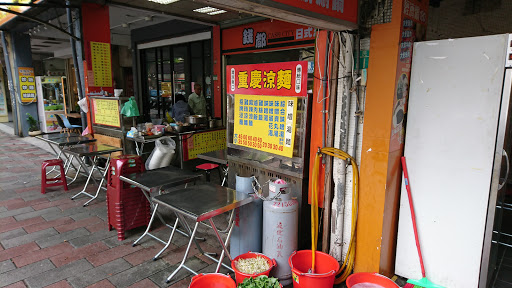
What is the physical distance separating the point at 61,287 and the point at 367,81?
3.54m

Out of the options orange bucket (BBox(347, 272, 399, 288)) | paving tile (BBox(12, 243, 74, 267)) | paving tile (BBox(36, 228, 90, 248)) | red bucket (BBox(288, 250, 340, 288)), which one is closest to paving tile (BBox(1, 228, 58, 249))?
paving tile (BBox(36, 228, 90, 248))

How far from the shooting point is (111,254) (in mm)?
3701

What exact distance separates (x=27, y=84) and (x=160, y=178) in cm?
1113

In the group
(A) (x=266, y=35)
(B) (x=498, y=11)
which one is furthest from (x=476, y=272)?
(A) (x=266, y=35)

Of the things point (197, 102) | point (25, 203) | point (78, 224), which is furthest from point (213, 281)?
point (197, 102)

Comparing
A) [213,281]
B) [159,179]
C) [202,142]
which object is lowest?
[213,281]

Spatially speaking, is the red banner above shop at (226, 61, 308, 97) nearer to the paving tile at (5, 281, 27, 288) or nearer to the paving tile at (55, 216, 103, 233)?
the paving tile at (55, 216, 103, 233)

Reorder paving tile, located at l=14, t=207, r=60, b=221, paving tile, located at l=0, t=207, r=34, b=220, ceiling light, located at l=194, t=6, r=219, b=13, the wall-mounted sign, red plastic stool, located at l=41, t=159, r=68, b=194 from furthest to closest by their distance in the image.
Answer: ceiling light, located at l=194, t=6, r=219, b=13 < the wall-mounted sign < red plastic stool, located at l=41, t=159, r=68, b=194 < paving tile, located at l=0, t=207, r=34, b=220 < paving tile, located at l=14, t=207, r=60, b=221

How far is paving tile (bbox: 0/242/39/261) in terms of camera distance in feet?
12.0

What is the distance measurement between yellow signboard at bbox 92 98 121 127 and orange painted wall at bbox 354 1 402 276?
498 centimetres

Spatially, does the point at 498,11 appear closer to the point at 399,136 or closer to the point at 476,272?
the point at 399,136

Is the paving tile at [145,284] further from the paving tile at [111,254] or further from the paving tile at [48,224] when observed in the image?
the paving tile at [48,224]

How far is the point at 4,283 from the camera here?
124 inches

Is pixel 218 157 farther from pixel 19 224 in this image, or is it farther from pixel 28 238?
pixel 19 224
